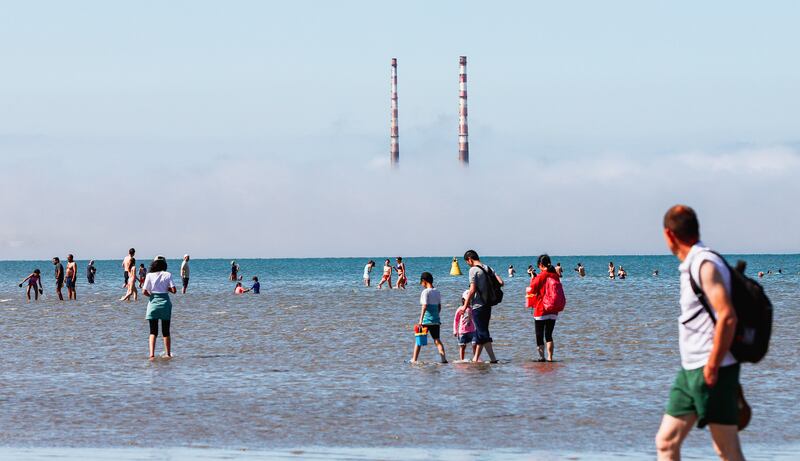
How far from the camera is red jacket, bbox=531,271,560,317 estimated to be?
18.0 m

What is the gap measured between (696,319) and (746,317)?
26cm

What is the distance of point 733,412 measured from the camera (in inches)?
267

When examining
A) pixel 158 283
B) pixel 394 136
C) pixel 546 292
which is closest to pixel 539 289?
pixel 546 292

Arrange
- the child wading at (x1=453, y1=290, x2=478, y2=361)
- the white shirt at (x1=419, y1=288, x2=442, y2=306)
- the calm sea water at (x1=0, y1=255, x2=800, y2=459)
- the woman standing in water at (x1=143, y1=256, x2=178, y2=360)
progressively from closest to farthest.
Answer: the calm sea water at (x1=0, y1=255, x2=800, y2=459)
the white shirt at (x1=419, y1=288, x2=442, y2=306)
the child wading at (x1=453, y1=290, x2=478, y2=361)
the woman standing in water at (x1=143, y1=256, x2=178, y2=360)

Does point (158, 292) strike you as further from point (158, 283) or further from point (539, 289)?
point (539, 289)

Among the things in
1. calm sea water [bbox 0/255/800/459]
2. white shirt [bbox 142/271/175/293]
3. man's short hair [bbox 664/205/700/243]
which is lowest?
calm sea water [bbox 0/255/800/459]

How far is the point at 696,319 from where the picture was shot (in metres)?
6.76

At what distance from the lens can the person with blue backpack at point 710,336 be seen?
6.55 m

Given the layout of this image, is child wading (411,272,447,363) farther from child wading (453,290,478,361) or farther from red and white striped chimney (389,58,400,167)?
red and white striped chimney (389,58,400,167)

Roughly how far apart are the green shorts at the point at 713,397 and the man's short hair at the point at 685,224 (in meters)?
0.71

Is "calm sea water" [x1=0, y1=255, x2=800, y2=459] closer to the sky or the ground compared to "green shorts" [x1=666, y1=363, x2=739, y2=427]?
closer to the ground

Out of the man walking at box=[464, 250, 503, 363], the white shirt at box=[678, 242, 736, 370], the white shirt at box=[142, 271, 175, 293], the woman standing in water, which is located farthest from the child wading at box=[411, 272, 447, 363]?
the white shirt at box=[678, 242, 736, 370]

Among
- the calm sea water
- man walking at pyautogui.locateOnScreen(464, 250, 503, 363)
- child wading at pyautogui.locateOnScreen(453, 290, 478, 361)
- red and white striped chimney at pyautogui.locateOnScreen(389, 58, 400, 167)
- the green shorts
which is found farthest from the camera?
red and white striped chimney at pyautogui.locateOnScreen(389, 58, 400, 167)

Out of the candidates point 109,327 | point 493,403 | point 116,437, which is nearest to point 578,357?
point 493,403
